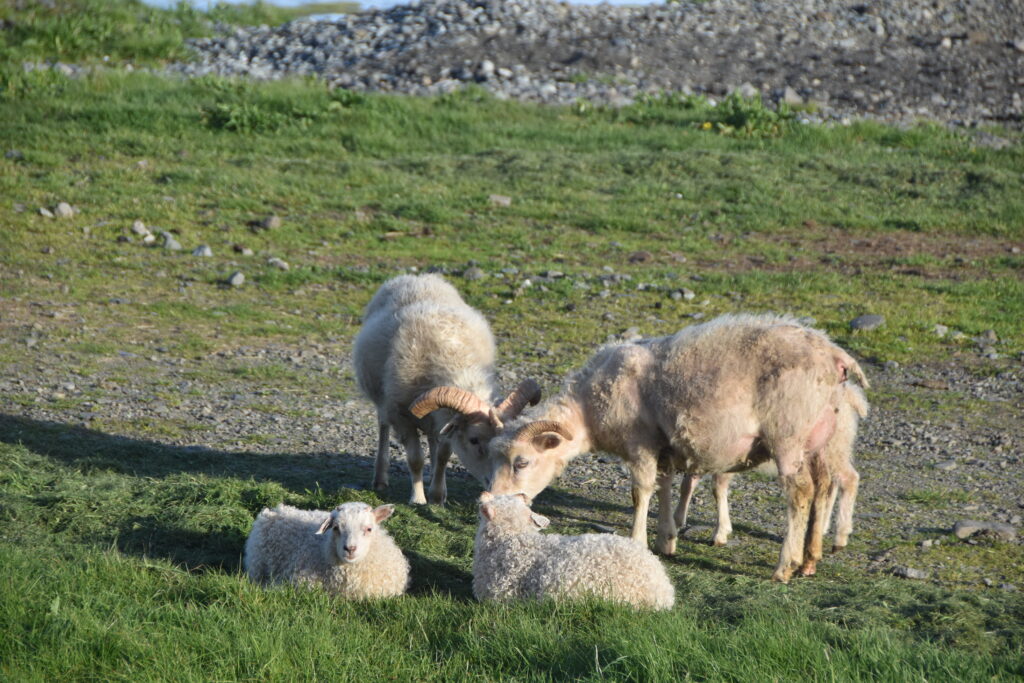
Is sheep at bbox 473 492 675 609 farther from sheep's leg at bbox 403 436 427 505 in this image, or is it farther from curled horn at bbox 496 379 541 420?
sheep's leg at bbox 403 436 427 505

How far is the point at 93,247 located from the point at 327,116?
6.16 m

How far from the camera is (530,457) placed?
324 inches

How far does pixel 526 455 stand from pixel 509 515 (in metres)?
1.39

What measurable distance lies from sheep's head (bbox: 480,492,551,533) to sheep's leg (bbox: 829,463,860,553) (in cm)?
220

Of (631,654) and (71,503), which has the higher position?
(631,654)

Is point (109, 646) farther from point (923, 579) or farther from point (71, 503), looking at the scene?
point (923, 579)

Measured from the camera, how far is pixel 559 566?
6.29m

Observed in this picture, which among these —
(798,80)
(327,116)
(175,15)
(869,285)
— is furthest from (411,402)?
(175,15)

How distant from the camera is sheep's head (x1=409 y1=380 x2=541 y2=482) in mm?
8617

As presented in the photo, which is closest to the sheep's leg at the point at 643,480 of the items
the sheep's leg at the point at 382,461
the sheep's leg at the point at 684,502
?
the sheep's leg at the point at 684,502

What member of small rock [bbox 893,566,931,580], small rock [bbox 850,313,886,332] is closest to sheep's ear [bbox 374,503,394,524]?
small rock [bbox 893,566,931,580]

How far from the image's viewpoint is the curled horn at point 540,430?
26.5 ft

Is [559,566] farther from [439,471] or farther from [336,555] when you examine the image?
[439,471]

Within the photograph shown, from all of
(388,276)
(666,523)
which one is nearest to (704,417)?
(666,523)
